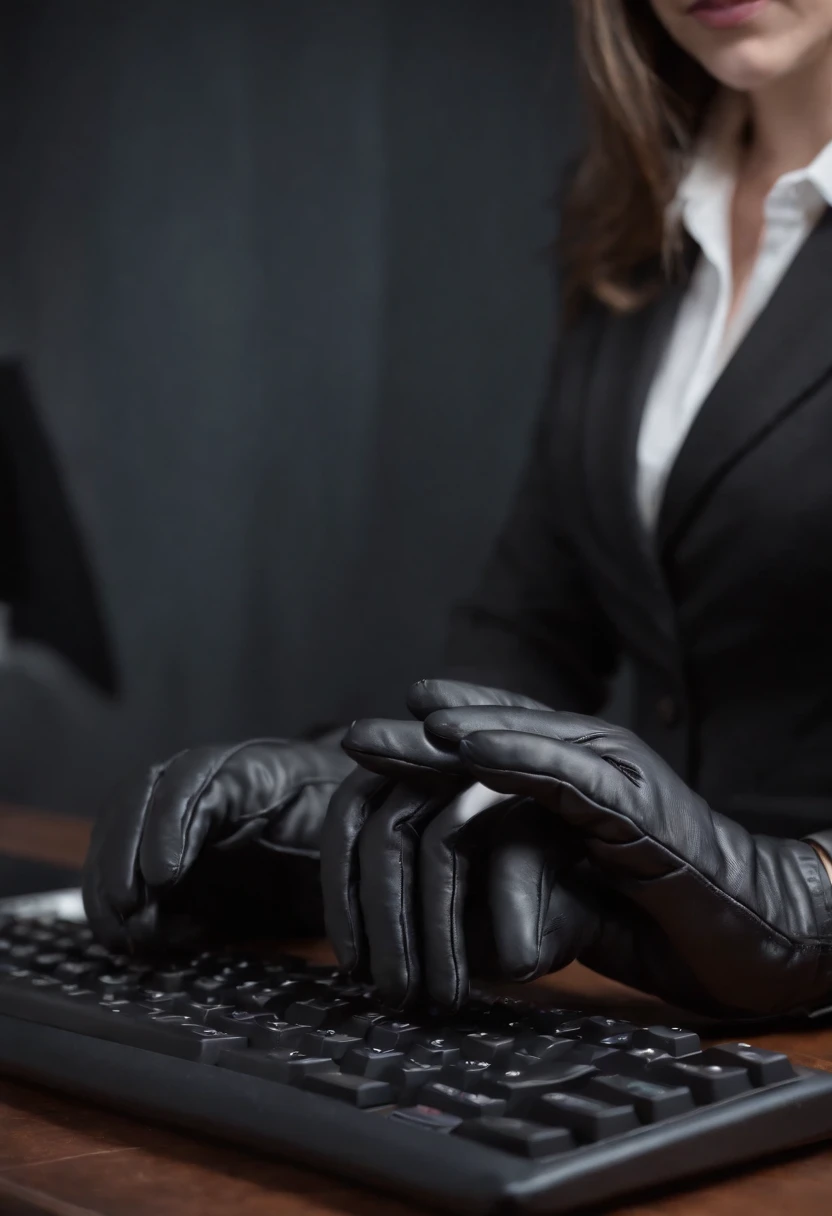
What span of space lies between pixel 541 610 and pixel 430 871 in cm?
68

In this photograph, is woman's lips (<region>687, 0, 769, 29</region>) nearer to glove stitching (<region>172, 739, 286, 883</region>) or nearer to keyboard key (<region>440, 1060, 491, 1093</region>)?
glove stitching (<region>172, 739, 286, 883</region>)

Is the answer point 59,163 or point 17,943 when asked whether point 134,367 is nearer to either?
point 59,163

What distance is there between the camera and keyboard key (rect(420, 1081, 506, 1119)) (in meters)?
0.50

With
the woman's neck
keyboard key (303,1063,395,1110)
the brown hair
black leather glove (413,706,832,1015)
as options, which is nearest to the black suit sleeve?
the brown hair

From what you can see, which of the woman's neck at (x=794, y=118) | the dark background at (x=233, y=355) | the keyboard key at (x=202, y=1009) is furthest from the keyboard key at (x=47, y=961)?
the dark background at (x=233, y=355)

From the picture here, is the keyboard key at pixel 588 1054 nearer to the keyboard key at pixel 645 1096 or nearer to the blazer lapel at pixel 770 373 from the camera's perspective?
the keyboard key at pixel 645 1096

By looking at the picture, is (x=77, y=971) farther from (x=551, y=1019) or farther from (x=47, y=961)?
(x=551, y=1019)

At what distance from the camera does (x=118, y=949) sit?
82 centimetres

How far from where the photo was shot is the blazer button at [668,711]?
123 centimetres

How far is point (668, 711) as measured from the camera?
1.24m

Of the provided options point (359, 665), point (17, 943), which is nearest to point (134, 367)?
point (359, 665)

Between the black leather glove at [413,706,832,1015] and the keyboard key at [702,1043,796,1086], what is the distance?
117mm

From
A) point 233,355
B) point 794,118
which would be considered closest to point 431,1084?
point 794,118

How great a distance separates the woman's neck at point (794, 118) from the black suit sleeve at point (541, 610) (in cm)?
27
